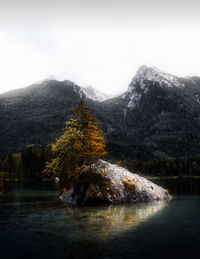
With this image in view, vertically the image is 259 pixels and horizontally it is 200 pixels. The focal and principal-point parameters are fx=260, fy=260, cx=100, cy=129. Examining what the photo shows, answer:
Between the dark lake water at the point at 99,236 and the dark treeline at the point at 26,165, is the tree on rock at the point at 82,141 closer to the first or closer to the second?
the dark lake water at the point at 99,236

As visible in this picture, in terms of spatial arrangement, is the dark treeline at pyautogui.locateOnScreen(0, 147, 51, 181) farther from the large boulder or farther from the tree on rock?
the large boulder

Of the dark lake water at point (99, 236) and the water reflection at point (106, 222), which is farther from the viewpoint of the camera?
the water reflection at point (106, 222)

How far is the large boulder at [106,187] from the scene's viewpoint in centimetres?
4294

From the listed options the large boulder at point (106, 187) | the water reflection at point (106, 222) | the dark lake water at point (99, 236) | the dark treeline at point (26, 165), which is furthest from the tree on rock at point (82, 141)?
the dark treeline at point (26, 165)

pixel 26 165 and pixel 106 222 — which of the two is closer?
pixel 106 222

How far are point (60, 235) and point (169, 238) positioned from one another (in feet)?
28.5

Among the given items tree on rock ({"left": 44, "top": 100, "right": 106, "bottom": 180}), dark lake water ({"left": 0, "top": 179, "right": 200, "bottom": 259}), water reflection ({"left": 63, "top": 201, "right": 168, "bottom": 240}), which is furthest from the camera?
tree on rock ({"left": 44, "top": 100, "right": 106, "bottom": 180})

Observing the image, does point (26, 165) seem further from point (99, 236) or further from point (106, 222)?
point (99, 236)

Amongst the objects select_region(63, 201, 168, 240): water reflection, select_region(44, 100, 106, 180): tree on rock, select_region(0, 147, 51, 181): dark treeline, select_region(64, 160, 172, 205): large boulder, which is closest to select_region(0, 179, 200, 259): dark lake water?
select_region(63, 201, 168, 240): water reflection

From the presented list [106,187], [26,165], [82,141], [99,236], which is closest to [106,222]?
[99,236]

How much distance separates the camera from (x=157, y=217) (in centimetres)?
2959

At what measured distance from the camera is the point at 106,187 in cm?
4441

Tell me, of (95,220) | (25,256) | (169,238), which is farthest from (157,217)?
(25,256)

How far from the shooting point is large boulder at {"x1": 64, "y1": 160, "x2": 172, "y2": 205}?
4294cm
